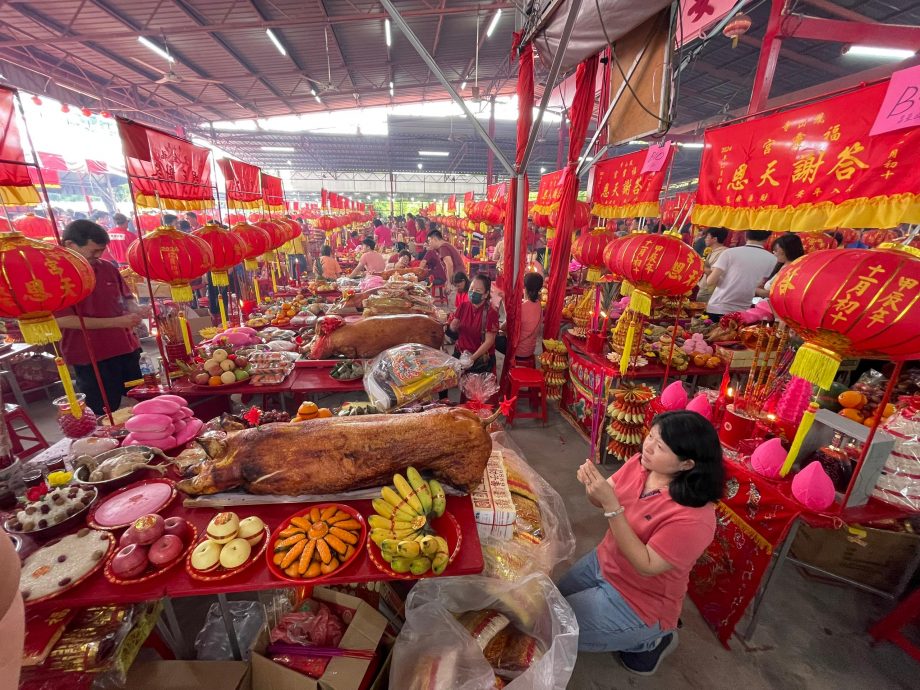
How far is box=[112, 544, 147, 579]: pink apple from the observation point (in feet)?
5.26

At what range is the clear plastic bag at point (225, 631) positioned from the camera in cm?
219

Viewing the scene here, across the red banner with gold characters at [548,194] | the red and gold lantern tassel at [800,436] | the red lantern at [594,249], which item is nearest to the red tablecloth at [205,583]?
the red and gold lantern tassel at [800,436]

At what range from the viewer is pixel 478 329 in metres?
4.73

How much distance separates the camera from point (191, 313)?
582 centimetres

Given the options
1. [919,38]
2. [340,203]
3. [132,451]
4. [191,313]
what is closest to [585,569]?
[132,451]

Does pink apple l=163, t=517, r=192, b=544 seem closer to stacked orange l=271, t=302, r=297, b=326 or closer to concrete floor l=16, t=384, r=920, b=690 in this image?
concrete floor l=16, t=384, r=920, b=690

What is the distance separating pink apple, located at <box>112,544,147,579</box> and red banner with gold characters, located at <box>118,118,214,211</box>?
2.78 metres

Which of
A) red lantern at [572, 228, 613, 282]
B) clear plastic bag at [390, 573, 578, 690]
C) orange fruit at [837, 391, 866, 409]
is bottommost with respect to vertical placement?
clear plastic bag at [390, 573, 578, 690]

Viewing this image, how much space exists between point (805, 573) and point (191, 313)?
774cm

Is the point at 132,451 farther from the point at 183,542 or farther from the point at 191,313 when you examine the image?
the point at 191,313

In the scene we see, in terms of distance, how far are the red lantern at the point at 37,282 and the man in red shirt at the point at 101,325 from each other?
1.33 meters

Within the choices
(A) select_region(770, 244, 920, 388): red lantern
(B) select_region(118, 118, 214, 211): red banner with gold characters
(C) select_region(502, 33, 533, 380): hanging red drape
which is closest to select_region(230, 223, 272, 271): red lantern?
(B) select_region(118, 118, 214, 211): red banner with gold characters

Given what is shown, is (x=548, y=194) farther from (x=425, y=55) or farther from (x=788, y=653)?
(x=788, y=653)

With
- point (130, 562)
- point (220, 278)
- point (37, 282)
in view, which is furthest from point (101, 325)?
point (130, 562)
